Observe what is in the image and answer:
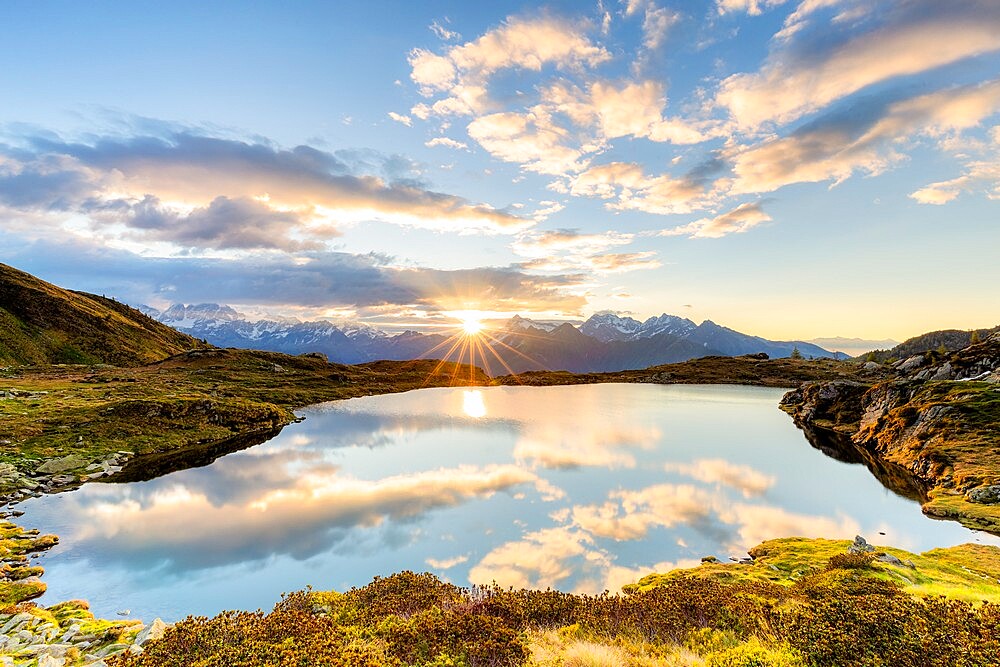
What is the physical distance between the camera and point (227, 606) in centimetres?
2009

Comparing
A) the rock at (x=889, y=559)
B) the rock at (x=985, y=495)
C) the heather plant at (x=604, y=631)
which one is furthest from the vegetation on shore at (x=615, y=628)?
the rock at (x=985, y=495)

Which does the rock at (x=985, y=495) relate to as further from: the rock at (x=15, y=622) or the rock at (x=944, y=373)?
the rock at (x=15, y=622)

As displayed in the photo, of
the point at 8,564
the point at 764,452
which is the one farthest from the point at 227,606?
the point at 764,452

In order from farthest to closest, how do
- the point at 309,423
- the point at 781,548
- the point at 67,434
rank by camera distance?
1. the point at 309,423
2. the point at 67,434
3. the point at 781,548

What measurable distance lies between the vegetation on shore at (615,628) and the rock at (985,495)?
24309 millimetres

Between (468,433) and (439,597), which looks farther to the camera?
(468,433)

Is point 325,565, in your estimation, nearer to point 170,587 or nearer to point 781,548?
point 170,587

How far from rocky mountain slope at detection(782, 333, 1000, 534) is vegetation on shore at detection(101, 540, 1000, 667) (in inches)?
1023

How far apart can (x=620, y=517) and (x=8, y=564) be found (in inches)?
1544

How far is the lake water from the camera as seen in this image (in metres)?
23.2

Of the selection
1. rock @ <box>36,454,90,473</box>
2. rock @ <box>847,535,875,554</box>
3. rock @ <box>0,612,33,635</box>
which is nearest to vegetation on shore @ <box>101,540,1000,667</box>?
rock @ <box>847,535,875,554</box>

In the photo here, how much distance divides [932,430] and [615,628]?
210 ft

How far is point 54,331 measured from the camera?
14325 centimetres

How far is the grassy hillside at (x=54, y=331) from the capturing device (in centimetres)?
12875
